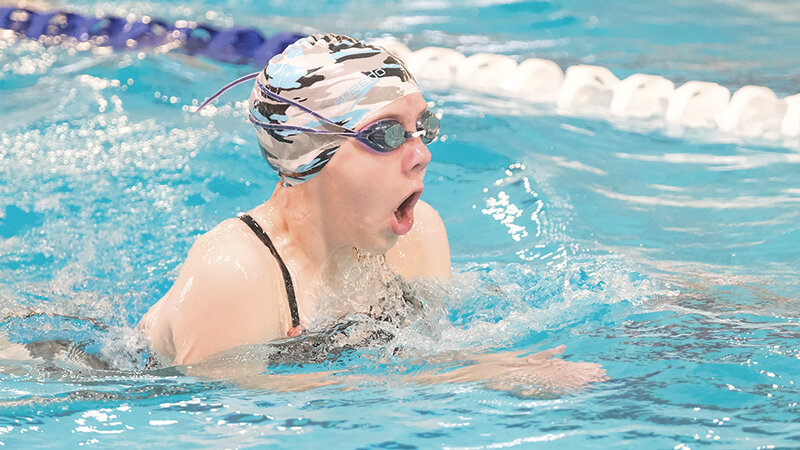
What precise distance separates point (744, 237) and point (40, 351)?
3271 millimetres

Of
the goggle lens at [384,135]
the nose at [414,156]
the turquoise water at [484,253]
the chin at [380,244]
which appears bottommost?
the turquoise water at [484,253]

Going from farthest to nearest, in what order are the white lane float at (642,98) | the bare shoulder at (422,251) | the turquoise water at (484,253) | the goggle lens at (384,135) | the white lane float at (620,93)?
the white lane float at (642,98) → the white lane float at (620,93) → the bare shoulder at (422,251) → the goggle lens at (384,135) → the turquoise water at (484,253)

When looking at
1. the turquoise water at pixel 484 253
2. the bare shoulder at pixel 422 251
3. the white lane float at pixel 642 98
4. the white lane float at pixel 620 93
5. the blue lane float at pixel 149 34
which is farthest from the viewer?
the blue lane float at pixel 149 34

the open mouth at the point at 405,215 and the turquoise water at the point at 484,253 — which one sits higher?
the open mouth at the point at 405,215

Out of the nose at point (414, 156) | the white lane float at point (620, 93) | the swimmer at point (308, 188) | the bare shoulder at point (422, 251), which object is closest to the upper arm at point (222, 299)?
the swimmer at point (308, 188)

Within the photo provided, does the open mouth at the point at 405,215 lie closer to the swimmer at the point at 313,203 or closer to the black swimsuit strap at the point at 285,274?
the swimmer at the point at 313,203

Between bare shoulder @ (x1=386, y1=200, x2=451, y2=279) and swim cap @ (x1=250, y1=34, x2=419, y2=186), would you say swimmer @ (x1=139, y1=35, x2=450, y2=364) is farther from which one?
bare shoulder @ (x1=386, y1=200, x2=451, y2=279)

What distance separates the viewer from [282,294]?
273cm

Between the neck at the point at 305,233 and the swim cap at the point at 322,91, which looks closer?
the swim cap at the point at 322,91

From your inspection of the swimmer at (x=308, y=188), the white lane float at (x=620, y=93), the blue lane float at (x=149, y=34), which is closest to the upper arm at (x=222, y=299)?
the swimmer at (x=308, y=188)

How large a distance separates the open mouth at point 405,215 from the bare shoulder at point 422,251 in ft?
1.45

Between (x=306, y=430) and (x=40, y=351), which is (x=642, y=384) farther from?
(x=40, y=351)

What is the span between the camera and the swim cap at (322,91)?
265 cm

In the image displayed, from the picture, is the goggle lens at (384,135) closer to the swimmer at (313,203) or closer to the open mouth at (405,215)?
the swimmer at (313,203)
